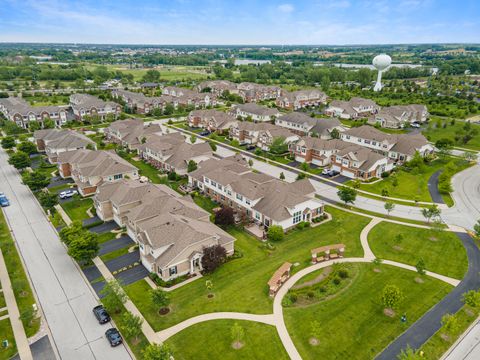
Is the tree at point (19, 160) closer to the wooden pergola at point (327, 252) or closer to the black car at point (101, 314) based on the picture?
the black car at point (101, 314)

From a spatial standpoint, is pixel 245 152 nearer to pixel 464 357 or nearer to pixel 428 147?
pixel 428 147

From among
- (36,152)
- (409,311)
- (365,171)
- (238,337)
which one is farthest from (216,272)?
(36,152)

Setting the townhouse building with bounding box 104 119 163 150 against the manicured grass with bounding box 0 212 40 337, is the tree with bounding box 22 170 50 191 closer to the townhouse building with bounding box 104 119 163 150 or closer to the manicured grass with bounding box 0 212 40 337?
the manicured grass with bounding box 0 212 40 337

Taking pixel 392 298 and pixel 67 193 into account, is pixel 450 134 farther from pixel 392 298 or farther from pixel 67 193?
pixel 67 193

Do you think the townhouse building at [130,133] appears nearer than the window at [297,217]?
No

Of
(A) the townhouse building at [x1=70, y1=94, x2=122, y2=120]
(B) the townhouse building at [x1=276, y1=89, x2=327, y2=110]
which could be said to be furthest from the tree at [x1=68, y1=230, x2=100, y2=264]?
(B) the townhouse building at [x1=276, y1=89, x2=327, y2=110]

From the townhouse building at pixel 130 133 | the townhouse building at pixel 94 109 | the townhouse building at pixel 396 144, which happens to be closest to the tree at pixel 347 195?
the townhouse building at pixel 396 144

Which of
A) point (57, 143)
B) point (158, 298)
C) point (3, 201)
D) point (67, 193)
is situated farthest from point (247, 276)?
point (57, 143)
